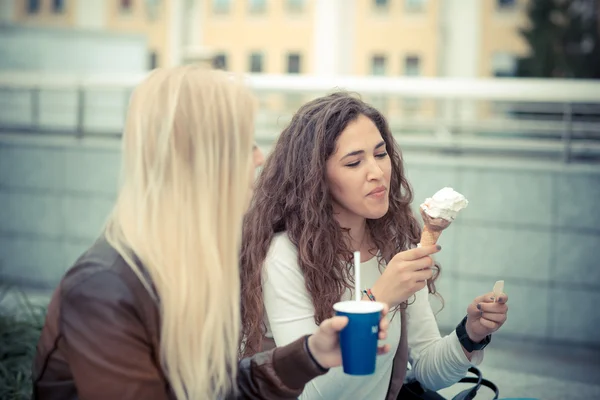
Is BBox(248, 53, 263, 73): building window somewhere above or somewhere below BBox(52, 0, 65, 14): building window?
below

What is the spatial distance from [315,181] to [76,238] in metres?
4.68

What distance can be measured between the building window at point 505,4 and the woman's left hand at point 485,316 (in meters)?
5.92

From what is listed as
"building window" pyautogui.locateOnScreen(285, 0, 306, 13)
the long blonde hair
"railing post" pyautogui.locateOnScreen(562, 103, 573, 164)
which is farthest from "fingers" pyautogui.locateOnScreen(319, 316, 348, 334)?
"building window" pyautogui.locateOnScreen(285, 0, 306, 13)

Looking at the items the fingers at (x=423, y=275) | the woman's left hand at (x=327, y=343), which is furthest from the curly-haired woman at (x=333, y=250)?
the woman's left hand at (x=327, y=343)

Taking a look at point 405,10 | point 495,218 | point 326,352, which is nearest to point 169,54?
point 405,10

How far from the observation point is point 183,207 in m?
1.47

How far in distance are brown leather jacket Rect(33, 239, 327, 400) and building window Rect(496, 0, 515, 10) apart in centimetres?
684

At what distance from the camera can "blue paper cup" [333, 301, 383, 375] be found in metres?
1.50

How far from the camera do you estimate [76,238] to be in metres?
6.54

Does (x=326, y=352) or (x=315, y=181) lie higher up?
(x=315, y=181)

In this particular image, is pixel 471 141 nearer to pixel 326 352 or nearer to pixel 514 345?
pixel 514 345

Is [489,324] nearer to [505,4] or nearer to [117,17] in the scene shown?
[505,4]

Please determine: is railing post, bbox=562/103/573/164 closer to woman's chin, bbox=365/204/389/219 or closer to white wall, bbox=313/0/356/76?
white wall, bbox=313/0/356/76

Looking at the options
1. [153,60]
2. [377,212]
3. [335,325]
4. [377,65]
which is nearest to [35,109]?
[153,60]
